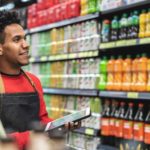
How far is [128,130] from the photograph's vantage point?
3721 millimetres

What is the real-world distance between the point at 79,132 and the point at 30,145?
418 cm

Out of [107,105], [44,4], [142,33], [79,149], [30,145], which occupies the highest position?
[44,4]

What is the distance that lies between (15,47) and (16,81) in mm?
171

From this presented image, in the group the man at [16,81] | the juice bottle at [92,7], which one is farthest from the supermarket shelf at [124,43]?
the man at [16,81]

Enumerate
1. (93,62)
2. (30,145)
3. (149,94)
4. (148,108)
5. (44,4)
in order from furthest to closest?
(44,4) < (93,62) < (148,108) < (149,94) < (30,145)

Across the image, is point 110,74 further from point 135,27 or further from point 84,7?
point 84,7

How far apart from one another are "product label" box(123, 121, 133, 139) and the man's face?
6.61ft

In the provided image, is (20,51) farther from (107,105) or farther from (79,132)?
(79,132)

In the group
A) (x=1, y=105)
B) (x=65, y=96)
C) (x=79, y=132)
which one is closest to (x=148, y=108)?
(x=79, y=132)

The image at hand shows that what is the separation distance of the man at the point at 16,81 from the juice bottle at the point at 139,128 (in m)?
1.78

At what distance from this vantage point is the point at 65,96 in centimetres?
506

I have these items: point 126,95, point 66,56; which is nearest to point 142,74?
point 126,95

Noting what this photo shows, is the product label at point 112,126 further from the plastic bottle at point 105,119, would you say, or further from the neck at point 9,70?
the neck at point 9,70

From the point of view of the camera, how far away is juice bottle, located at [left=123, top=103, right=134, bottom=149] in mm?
3707
